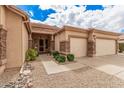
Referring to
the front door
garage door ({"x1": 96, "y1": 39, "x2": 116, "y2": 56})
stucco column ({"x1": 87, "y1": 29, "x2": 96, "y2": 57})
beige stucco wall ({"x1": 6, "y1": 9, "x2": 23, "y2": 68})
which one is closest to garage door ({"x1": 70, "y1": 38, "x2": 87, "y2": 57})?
stucco column ({"x1": 87, "y1": 29, "x2": 96, "y2": 57})

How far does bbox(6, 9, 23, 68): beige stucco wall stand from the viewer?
20.6ft

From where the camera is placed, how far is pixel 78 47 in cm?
1051

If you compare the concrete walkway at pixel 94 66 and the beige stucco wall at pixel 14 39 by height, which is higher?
the beige stucco wall at pixel 14 39

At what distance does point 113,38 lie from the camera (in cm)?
1398

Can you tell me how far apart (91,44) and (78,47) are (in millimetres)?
1646

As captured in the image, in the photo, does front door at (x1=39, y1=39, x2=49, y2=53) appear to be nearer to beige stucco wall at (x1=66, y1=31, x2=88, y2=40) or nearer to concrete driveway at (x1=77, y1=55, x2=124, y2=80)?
beige stucco wall at (x1=66, y1=31, x2=88, y2=40)

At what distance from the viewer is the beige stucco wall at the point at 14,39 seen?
20.6ft

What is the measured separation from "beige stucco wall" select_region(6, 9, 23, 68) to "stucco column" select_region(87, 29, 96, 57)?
7.42 meters

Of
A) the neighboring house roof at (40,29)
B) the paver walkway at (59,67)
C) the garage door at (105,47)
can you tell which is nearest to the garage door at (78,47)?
the garage door at (105,47)

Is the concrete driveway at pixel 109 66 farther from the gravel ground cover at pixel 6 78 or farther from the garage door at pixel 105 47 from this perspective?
the gravel ground cover at pixel 6 78

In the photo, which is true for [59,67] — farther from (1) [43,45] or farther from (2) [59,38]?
(1) [43,45]
